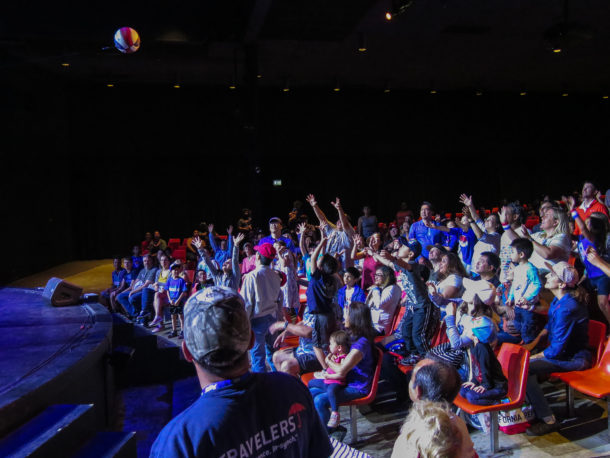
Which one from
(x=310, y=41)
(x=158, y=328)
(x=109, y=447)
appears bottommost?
(x=158, y=328)

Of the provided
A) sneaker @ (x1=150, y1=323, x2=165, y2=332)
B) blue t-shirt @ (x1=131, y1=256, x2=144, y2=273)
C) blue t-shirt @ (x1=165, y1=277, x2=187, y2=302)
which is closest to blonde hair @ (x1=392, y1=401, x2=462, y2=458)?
blue t-shirt @ (x1=165, y1=277, x2=187, y2=302)

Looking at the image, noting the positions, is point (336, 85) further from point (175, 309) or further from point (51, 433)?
point (51, 433)

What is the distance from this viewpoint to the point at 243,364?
1.39 meters

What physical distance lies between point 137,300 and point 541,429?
20.4 feet

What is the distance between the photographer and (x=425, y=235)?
7527 millimetres

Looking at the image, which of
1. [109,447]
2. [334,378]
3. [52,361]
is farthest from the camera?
[334,378]

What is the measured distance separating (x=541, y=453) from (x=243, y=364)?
2.87 meters

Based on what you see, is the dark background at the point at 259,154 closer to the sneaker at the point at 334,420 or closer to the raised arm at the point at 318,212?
the raised arm at the point at 318,212

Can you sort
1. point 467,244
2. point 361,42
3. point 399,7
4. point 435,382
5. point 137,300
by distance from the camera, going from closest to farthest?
point 435,382
point 399,7
point 467,244
point 137,300
point 361,42

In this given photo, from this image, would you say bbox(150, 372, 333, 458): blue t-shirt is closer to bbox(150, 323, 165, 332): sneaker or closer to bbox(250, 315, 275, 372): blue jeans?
bbox(250, 315, 275, 372): blue jeans

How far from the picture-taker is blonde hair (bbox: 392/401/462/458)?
166 centimetres

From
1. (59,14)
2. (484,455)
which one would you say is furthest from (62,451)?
(59,14)

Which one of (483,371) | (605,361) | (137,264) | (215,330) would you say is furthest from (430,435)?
(137,264)

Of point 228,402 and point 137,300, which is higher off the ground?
point 228,402
